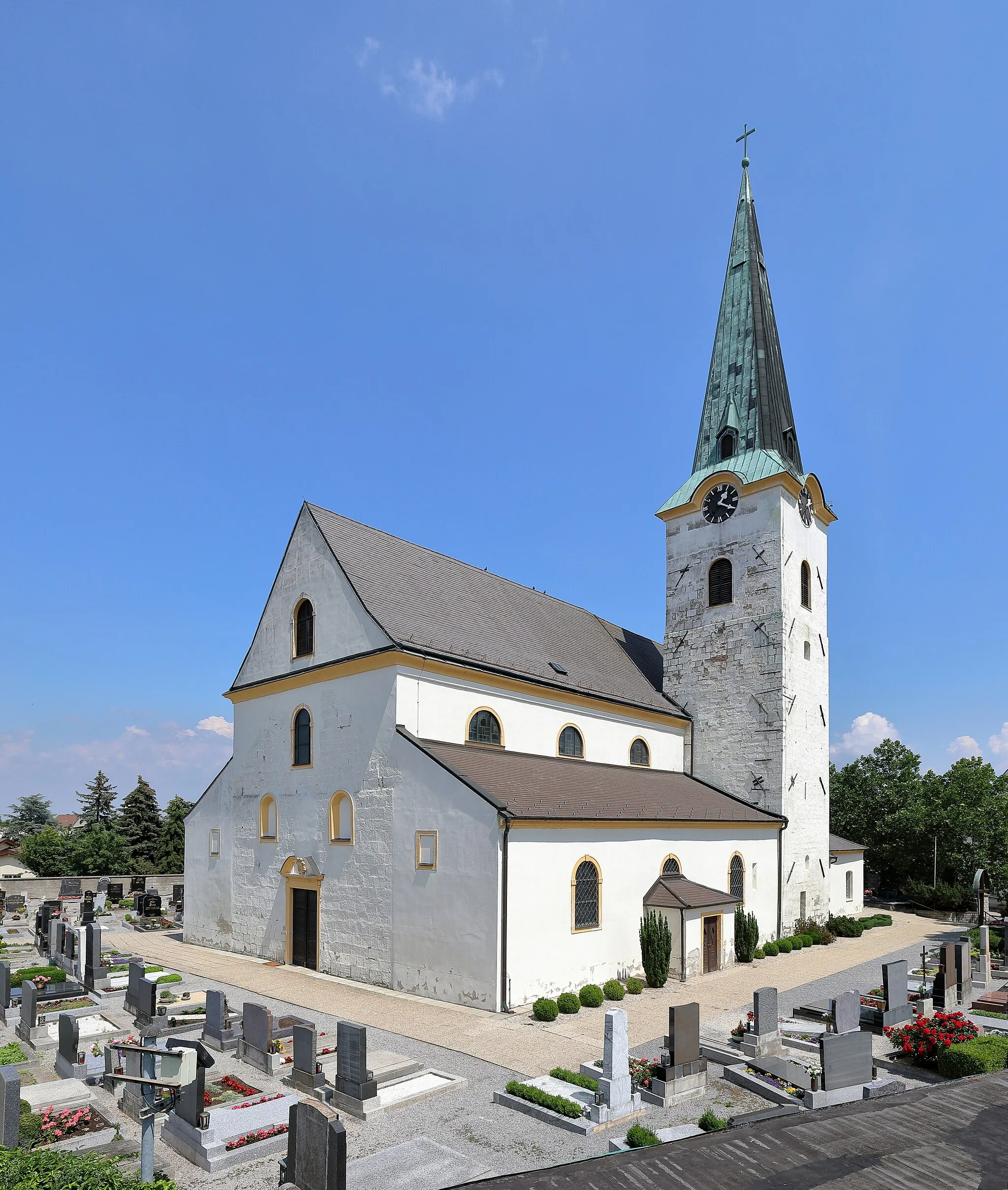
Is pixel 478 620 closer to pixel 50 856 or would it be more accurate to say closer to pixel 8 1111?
pixel 8 1111

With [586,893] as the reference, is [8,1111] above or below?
above

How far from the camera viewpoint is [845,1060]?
37.3 feet

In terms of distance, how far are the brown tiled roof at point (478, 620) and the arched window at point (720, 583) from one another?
159 inches

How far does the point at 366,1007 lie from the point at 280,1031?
3295 millimetres

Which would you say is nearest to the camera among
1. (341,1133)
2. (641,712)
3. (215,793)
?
(341,1133)

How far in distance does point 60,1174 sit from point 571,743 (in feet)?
65.4

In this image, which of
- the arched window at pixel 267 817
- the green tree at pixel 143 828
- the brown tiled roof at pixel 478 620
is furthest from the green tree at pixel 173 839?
the brown tiled roof at pixel 478 620

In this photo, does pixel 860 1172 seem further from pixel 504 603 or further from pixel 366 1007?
pixel 504 603

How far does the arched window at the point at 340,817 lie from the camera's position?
20891 millimetres

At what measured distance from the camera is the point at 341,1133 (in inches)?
276

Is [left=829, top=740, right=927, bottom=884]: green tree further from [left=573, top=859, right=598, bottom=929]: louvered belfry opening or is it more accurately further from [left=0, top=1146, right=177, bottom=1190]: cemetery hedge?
[left=0, top=1146, right=177, bottom=1190]: cemetery hedge

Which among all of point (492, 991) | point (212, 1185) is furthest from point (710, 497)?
point (212, 1185)

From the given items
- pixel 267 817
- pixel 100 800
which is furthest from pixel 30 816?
pixel 267 817

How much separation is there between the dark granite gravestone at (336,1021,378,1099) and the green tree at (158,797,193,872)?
37.4 metres
